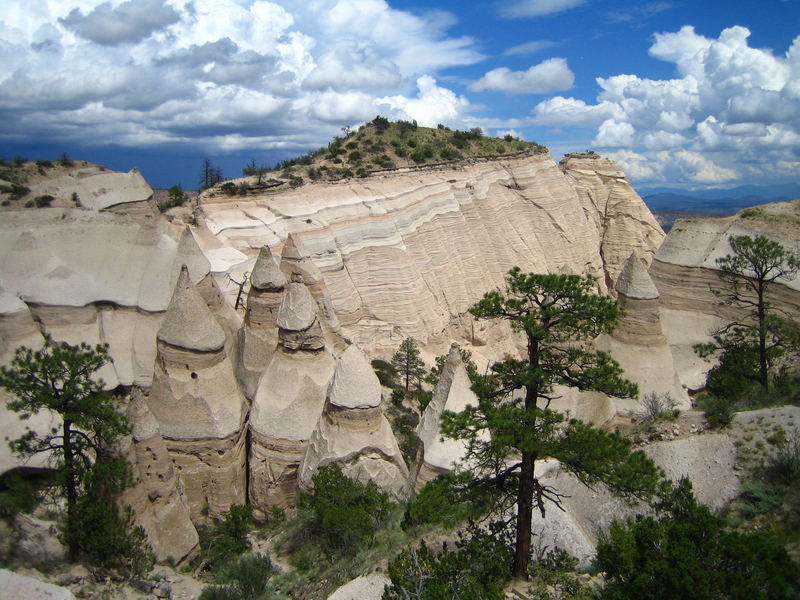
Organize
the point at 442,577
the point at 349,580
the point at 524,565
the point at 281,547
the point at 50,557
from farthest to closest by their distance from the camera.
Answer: the point at 281,547
the point at 50,557
the point at 349,580
the point at 524,565
the point at 442,577

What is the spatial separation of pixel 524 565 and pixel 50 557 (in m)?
8.11

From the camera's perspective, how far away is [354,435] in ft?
37.3

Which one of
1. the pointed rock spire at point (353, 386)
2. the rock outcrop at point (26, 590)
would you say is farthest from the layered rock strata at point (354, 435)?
the rock outcrop at point (26, 590)

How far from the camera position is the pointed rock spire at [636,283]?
52.1ft

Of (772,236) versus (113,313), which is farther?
(772,236)

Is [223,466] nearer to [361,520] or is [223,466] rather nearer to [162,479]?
[162,479]

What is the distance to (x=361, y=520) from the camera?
1008cm

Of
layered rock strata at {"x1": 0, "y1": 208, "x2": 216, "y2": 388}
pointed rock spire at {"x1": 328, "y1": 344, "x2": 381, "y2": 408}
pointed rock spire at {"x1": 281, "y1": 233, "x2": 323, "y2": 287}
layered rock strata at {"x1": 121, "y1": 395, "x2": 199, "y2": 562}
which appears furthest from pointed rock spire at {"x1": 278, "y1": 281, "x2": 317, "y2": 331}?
pointed rock spire at {"x1": 281, "y1": 233, "x2": 323, "y2": 287}

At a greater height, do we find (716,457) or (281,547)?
(716,457)

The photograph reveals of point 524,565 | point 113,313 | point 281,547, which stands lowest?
point 281,547

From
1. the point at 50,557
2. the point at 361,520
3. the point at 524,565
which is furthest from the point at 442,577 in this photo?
the point at 50,557

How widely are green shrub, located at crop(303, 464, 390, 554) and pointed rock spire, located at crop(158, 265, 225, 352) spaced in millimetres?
3796

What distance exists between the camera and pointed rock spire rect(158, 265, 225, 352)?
A: 1181cm

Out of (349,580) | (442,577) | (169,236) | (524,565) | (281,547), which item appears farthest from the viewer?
(169,236)
